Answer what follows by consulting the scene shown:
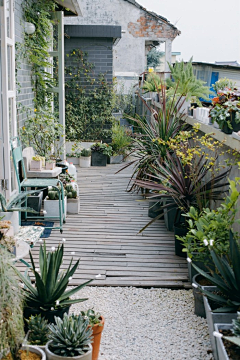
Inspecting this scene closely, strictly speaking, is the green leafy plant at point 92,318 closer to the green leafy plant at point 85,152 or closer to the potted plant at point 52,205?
the potted plant at point 52,205

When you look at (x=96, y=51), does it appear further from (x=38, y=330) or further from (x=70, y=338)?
(x=70, y=338)

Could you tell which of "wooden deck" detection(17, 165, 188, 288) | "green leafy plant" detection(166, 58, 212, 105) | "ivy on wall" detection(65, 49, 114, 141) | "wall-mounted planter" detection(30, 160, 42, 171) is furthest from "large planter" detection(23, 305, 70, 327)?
"ivy on wall" detection(65, 49, 114, 141)

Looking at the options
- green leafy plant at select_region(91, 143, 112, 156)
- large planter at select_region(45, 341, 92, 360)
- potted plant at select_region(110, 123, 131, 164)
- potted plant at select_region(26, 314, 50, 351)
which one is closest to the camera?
large planter at select_region(45, 341, 92, 360)

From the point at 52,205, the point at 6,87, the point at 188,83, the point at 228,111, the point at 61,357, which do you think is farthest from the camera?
the point at 188,83

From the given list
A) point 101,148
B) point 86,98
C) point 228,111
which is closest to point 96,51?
point 86,98

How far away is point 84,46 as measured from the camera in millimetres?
11148

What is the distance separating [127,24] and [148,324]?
1731 cm

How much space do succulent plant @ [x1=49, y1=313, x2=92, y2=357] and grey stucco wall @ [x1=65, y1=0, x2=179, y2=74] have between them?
54.1 ft

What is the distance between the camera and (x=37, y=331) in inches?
116

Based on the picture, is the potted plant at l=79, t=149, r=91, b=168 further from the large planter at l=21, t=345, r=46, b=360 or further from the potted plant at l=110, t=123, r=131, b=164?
the large planter at l=21, t=345, r=46, b=360

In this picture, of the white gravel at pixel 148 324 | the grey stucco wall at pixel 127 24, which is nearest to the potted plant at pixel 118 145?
the white gravel at pixel 148 324

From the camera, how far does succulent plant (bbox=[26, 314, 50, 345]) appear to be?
9.63 feet

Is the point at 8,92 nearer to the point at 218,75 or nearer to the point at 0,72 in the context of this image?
the point at 0,72

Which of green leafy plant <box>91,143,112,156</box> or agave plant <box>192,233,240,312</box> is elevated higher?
agave plant <box>192,233,240,312</box>
